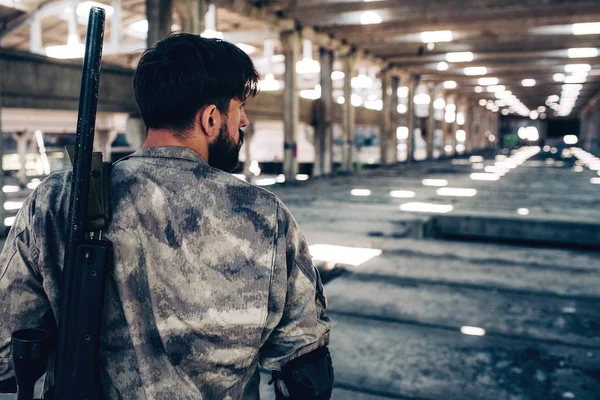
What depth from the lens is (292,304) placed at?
5.02 feet

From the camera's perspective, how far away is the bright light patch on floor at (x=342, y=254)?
6.42 m

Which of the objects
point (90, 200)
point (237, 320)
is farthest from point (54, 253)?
point (237, 320)

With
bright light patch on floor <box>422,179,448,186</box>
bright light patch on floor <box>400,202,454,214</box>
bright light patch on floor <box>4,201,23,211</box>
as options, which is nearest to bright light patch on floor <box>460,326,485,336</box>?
bright light patch on floor <box>400,202,454,214</box>

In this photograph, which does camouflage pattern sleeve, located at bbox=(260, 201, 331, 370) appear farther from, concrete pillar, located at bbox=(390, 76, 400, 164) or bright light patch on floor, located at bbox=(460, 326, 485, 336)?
concrete pillar, located at bbox=(390, 76, 400, 164)

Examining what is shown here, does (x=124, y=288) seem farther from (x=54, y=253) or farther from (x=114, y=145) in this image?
(x=114, y=145)

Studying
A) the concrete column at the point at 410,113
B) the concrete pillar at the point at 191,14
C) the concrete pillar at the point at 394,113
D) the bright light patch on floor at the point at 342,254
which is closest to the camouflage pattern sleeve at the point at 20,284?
the bright light patch on floor at the point at 342,254

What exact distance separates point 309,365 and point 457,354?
2492mm

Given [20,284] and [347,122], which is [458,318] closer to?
[20,284]

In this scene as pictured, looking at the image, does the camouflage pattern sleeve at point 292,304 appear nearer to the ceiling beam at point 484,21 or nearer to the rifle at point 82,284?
Answer: the rifle at point 82,284

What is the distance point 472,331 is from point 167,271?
327cm

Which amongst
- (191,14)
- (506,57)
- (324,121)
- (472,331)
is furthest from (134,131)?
(506,57)

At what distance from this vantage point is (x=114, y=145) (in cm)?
2644

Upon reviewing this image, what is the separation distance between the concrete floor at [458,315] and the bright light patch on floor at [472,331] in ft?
0.15

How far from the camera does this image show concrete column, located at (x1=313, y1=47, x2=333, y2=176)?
2059 cm
